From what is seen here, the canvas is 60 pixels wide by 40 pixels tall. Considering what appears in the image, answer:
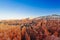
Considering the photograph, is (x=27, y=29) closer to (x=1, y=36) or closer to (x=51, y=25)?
(x=51, y=25)

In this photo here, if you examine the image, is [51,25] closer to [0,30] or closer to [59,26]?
[59,26]

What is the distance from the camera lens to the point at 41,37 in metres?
5.43

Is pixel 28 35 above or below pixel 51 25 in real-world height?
below

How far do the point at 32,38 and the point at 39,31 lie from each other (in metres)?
0.47

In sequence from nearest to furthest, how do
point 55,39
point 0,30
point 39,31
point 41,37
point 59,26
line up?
point 55,39
point 0,30
point 41,37
point 39,31
point 59,26

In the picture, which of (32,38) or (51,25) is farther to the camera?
(51,25)

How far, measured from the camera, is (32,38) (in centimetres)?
565

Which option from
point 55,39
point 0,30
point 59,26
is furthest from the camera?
point 59,26

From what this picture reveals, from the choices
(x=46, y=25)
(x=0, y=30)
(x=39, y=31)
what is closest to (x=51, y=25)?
(x=46, y=25)

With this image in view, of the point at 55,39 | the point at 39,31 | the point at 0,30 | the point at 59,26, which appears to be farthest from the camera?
the point at 59,26

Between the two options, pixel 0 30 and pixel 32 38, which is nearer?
pixel 0 30

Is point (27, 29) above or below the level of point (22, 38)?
above

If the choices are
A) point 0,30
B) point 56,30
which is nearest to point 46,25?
point 56,30

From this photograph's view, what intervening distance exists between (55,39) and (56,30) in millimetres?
1589
